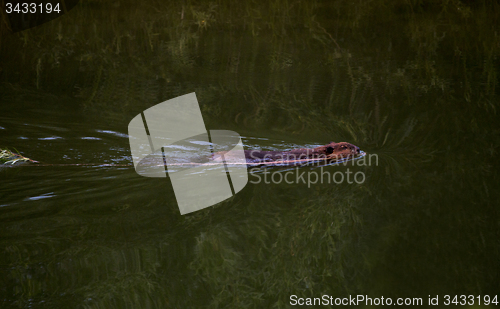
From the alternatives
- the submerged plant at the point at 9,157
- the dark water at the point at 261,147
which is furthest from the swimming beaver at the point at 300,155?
the submerged plant at the point at 9,157

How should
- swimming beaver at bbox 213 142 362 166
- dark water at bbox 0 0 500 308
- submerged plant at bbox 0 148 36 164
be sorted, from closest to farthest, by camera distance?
1. dark water at bbox 0 0 500 308
2. submerged plant at bbox 0 148 36 164
3. swimming beaver at bbox 213 142 362 166

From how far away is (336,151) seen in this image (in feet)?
18.5

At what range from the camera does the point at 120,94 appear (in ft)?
25.0

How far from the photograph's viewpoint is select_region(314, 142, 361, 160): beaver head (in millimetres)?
5613

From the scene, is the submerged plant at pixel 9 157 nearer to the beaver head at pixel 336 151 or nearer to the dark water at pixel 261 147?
the dark water at pixel 261 147

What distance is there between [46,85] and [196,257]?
200 inches

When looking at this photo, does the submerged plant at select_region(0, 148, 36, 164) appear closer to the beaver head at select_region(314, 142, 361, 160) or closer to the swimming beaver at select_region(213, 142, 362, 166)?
the swimming beaver at select_region(213, 142, 362, 166)

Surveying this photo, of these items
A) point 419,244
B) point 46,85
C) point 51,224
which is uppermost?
point 46,85

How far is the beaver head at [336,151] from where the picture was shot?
561 centimetres

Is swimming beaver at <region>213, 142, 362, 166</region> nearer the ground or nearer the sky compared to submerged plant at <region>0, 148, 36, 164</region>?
nearer the ground

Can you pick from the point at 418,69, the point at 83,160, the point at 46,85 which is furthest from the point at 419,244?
the point at 46,85

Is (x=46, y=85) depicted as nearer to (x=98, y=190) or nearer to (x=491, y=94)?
(x=98, y=190)

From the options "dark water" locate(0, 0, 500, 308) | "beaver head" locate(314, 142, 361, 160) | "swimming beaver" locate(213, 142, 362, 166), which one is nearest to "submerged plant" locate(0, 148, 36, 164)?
"dark water" locate(0, 0, 500, 308)

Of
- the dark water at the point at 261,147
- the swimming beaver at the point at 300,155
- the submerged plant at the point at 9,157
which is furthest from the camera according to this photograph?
the swimming beaver at the point at 300,155
